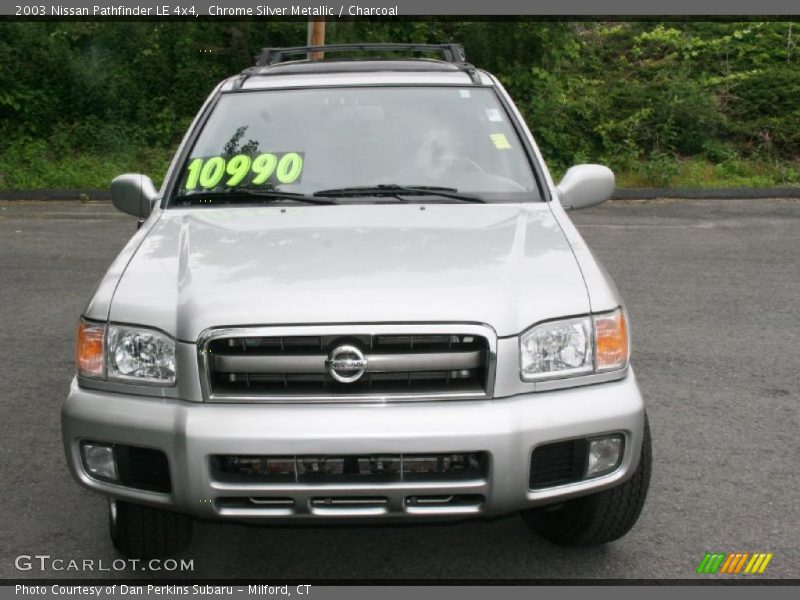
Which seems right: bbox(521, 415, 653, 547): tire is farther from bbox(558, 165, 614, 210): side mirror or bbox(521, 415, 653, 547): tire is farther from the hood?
bbox(558, 165, 614, 210): side mirror

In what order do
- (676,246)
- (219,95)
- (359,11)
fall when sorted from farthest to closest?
1. (359,11)
2. (676,246)
3. (219,95)

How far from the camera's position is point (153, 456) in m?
3.42

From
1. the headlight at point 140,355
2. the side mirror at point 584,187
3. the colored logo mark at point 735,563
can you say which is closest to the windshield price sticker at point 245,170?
the side mirror at point 584,187

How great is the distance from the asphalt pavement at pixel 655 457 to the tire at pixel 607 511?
10 centimetres

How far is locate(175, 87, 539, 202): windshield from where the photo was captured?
15.3 feet

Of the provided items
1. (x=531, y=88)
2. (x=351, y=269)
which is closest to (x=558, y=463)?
(x=351, y=269)

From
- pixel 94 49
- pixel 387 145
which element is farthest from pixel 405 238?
pixel 94 49

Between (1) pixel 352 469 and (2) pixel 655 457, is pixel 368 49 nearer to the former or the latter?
(2) pixel 655 457

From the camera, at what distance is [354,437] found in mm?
3260

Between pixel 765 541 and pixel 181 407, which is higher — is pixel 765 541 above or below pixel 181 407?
below

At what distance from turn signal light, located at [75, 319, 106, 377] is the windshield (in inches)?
45.3

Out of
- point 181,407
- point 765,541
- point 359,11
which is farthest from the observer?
point 359,11

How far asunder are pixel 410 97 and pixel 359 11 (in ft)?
43.4

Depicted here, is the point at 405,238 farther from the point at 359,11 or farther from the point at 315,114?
the point at 359,11
